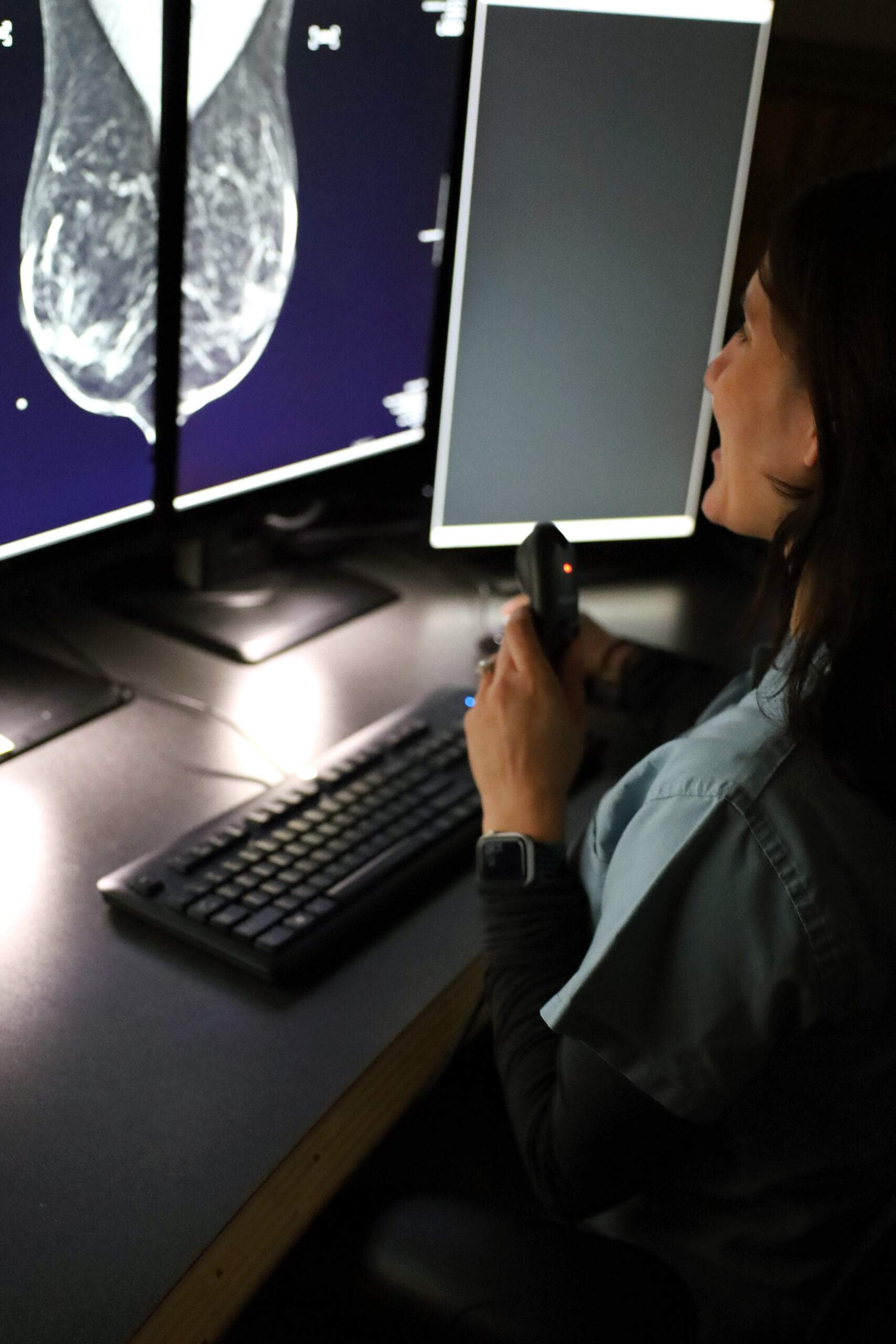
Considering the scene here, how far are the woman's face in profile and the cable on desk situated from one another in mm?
451

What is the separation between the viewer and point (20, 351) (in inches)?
42.4

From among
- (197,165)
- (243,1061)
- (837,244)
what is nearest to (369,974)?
(243,1061)

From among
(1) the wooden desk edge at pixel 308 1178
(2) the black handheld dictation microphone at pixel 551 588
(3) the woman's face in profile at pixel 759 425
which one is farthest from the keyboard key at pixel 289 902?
(3) the woman's face in profile at pixel 759 425

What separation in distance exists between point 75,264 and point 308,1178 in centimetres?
76

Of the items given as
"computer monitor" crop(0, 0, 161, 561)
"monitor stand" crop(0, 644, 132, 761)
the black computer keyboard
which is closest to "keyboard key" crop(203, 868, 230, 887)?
the black computer keyboard

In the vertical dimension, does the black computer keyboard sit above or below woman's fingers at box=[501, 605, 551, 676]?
below

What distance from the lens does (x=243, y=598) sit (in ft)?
4.75

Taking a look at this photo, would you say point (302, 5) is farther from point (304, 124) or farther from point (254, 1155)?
point (254, 1155)

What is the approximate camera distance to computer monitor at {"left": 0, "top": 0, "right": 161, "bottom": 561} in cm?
102

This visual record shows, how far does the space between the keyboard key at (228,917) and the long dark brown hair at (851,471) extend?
40 cm

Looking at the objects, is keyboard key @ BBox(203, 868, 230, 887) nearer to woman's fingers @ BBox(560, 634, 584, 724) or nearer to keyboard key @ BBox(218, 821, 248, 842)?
keyboard key @ BBox(218, 821, 248, 842)

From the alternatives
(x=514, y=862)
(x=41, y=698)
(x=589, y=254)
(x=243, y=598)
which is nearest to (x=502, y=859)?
(x=514, y=862)

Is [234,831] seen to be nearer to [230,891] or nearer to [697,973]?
[230,891]

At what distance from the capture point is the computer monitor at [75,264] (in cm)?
102
